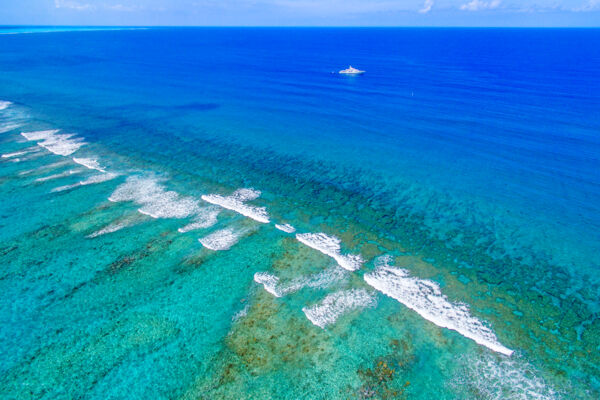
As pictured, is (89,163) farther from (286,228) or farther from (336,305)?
(336,305)

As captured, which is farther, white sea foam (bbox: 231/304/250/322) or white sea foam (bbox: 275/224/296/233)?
white sea foam (bbox: 275/224/296/233)

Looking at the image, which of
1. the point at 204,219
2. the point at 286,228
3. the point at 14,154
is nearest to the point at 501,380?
the point at 286,228

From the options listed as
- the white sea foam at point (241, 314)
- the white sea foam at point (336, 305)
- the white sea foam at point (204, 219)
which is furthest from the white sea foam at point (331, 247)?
the white sea foam at point (204, 219)

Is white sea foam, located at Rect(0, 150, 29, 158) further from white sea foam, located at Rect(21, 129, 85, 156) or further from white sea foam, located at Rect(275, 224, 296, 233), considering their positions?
white sea foam, located at Rect(275, 224, 296, 233)

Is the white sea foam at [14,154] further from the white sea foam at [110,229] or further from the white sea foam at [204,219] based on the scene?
the white sea foam at [204,219]

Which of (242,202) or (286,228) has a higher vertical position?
(242,202)

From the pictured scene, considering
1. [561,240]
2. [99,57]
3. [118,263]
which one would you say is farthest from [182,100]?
[99,57]

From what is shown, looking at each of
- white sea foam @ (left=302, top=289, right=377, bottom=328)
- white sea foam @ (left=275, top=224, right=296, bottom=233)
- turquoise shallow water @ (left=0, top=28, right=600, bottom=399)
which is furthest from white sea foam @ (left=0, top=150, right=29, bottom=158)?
white sea foam @ (left=302, top=289, right=377, bottom=328)
